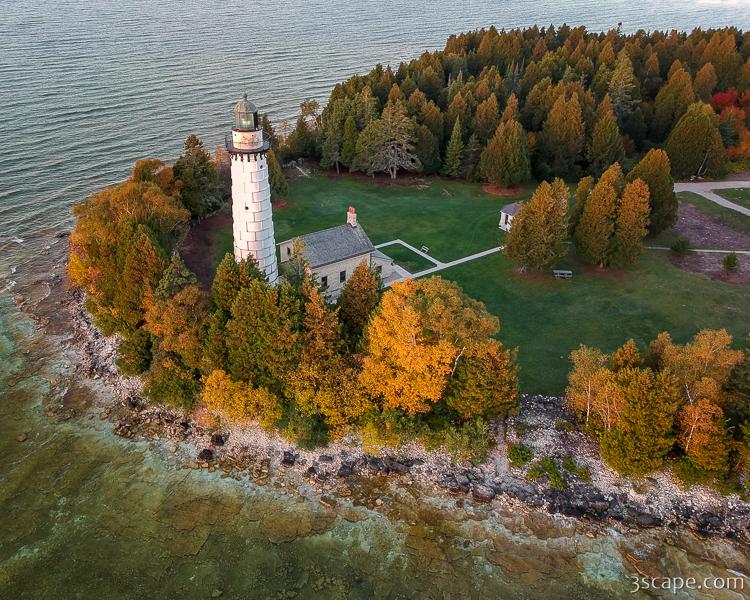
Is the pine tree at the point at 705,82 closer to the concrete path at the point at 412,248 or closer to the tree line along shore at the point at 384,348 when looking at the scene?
the tree line along shore at the point at 384,348

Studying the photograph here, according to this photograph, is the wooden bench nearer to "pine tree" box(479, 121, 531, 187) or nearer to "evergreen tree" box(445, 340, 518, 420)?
"evergreen tree" box(445, 340, 518, 420)

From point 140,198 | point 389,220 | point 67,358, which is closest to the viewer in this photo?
point 67,358

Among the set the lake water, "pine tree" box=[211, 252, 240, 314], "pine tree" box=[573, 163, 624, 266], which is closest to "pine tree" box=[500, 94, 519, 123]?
"pine tree" box=[573, 163, 624, 266]

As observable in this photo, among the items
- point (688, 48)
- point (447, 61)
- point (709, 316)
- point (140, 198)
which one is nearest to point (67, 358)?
point (140, 198)

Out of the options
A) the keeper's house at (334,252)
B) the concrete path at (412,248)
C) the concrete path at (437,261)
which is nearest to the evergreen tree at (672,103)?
the concrete path at (437,261)

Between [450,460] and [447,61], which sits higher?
[447,61]

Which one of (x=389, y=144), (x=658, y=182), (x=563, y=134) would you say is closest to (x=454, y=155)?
(x=389, y=144)

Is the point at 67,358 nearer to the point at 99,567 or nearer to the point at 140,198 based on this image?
the point at 140,198

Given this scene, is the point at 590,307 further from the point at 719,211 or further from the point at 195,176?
the point at 195,176
